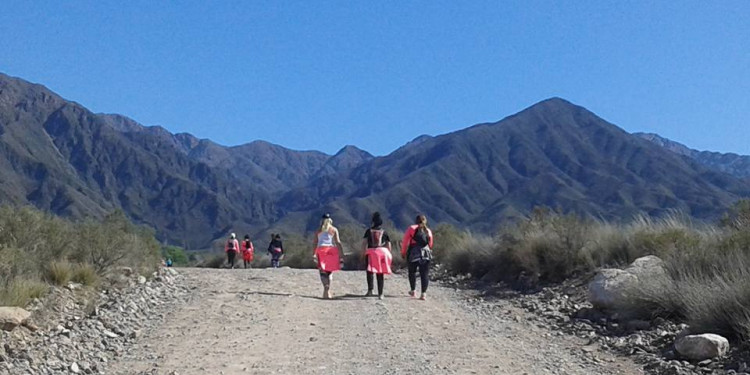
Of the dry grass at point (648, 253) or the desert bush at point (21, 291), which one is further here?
the desert bush at point (21, 291)

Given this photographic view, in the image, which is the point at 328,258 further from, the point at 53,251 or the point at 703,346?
the point at 703,346

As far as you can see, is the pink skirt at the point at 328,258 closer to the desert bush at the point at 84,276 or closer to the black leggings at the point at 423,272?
the black leggings at the point at 423,272

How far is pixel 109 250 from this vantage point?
1516 cm

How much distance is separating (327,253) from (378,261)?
1.16 m

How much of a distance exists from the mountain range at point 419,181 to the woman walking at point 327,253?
302ft

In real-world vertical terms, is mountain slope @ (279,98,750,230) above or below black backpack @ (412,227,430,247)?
above

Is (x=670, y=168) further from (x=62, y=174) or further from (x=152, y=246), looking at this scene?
(x=152, y=246)

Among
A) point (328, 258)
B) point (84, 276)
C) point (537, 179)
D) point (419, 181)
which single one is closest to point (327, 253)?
point (328, 258)

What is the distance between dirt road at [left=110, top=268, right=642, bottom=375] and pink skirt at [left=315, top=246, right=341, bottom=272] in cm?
72

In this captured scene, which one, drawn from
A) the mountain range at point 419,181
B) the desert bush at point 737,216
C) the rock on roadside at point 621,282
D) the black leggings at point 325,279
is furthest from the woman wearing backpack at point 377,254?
the mountain range at point 419,181

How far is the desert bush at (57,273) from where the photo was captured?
40.0 feet

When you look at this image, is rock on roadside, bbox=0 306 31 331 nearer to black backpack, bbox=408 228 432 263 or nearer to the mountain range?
black backpack, bbox=408 228 432 263

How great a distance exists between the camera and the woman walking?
14.9 metres

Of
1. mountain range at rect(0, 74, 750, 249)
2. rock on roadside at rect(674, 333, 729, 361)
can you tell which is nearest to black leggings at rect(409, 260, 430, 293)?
rock on roadside at rect(674, 333, 729, 361)
